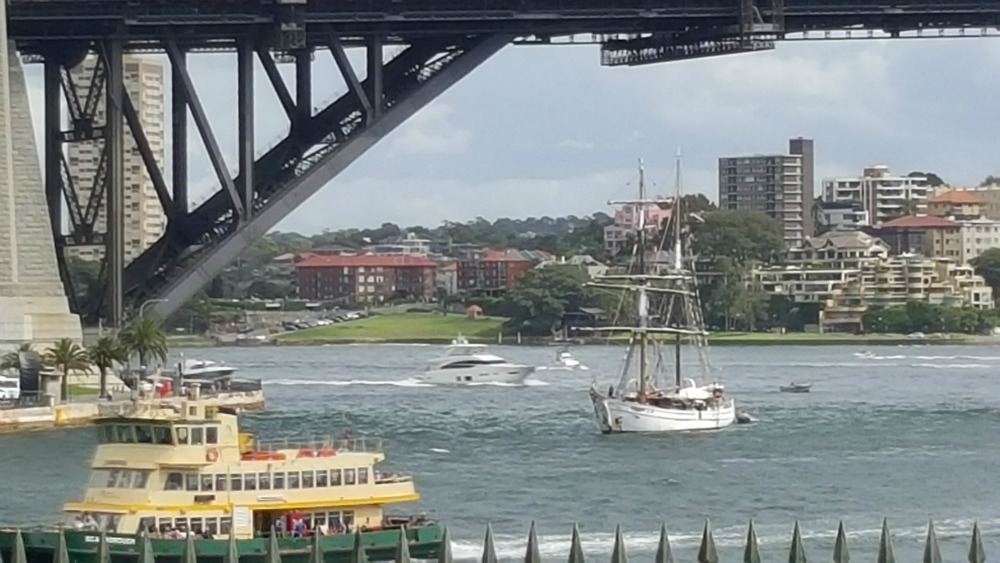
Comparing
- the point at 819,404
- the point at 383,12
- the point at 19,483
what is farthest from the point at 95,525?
the point at 819,404

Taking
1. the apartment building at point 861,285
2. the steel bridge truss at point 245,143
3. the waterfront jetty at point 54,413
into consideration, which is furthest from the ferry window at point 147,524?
the apartment building at point 861,285

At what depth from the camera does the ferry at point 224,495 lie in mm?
45469

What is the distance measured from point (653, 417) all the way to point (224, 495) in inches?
1578

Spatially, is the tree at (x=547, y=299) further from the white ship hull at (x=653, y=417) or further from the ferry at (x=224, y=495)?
the ferry at (x=224, y=495)

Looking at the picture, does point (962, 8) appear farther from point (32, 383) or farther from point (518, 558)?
point (518, 558)

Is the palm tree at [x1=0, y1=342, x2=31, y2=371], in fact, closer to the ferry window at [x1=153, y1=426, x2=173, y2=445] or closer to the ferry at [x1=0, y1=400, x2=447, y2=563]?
the ferry at [x1=0, y1=400, x2=447, y2=563]

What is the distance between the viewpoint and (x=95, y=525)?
45719 millimetres

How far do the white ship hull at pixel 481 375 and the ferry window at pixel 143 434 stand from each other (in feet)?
235

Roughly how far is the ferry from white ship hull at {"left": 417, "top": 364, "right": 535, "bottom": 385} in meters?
71.0

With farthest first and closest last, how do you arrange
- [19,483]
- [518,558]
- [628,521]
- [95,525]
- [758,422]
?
[758,422] < [19,483] < [628,521] < [518,558] < [95,525]

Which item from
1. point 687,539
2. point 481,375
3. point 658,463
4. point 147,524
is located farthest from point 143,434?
point 481,375

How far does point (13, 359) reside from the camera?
85.1 m

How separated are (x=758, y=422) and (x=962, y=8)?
13222 mm

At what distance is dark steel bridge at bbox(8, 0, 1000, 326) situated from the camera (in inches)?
3258
